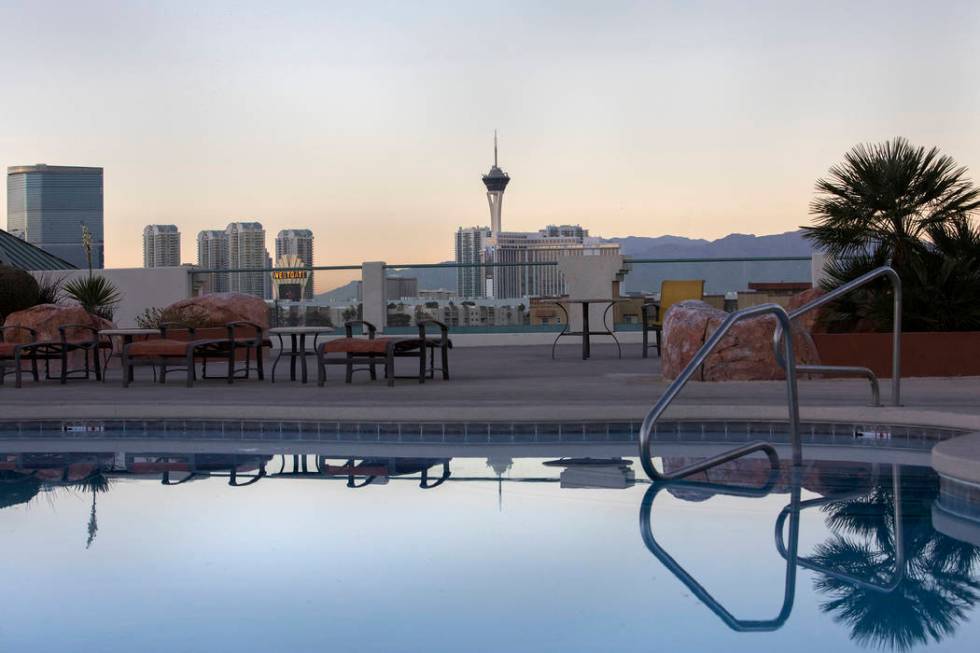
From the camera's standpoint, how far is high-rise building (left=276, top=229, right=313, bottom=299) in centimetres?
1608

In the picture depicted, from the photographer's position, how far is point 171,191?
990 inches

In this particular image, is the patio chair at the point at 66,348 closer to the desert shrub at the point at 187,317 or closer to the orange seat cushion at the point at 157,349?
the orange seat cushion at the point at 157,349

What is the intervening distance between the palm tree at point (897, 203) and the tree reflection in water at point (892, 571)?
4163mm

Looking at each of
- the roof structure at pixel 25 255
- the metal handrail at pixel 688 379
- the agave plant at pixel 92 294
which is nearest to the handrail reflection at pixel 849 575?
the metal handrail at pixel 688 379

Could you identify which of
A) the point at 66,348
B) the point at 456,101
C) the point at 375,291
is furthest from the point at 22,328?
the point at 456,101

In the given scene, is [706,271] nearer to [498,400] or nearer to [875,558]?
[498,400]

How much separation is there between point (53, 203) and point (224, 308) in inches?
3839

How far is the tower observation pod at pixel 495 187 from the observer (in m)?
164

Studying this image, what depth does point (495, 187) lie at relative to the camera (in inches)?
6540

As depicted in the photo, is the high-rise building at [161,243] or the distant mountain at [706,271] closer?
the distant mountain at [706,271]

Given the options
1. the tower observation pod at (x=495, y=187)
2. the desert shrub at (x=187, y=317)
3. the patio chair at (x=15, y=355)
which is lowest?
the patio chair at (x=15, y=355)

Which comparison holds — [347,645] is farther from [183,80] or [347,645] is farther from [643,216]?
[643,216]

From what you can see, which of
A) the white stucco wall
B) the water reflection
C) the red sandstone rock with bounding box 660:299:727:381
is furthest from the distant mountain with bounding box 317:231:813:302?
the water reflection

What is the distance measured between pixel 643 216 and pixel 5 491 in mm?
27050
